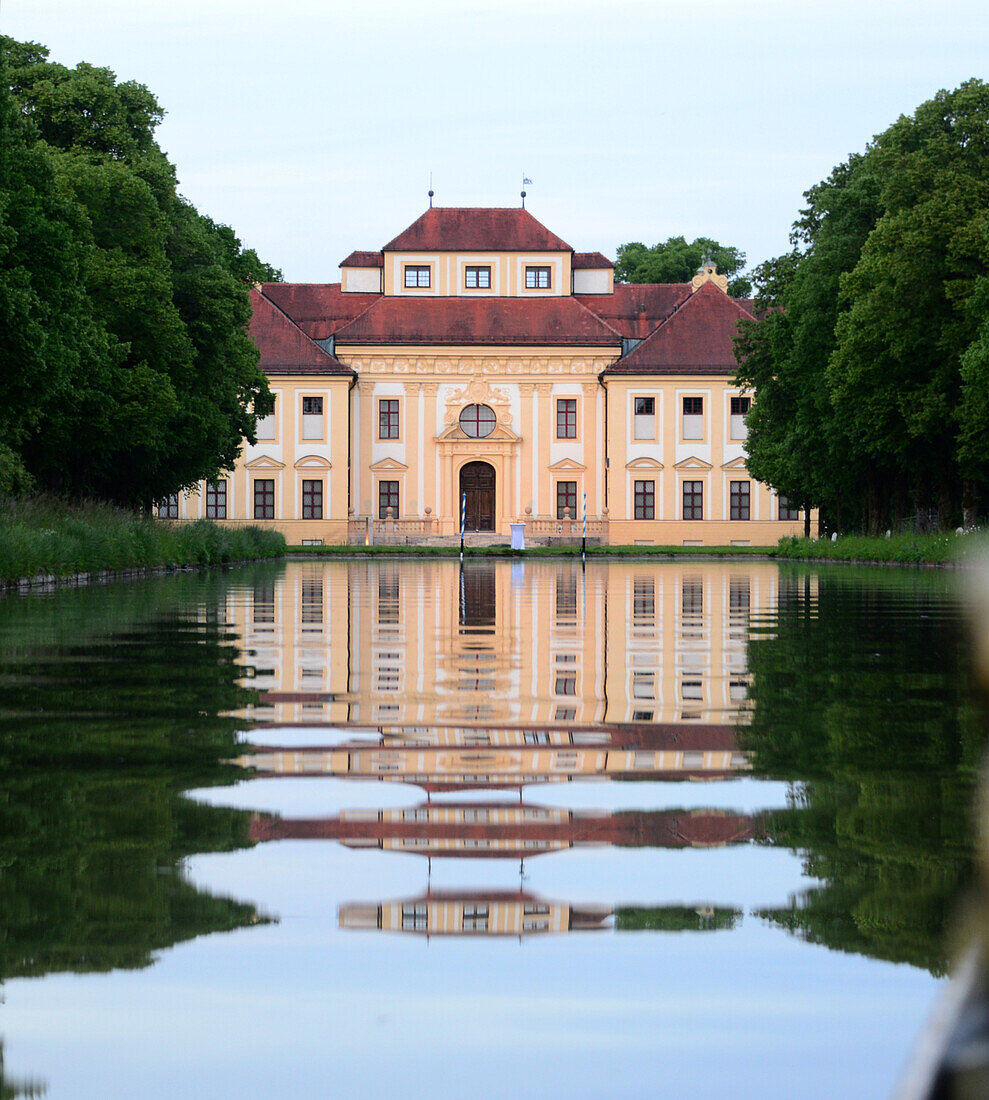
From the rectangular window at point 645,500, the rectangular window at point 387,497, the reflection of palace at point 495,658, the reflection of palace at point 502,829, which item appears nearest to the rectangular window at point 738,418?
the rectangular window at point 645,500

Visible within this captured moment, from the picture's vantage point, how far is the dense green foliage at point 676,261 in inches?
4338

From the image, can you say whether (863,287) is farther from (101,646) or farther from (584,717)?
(584,717)

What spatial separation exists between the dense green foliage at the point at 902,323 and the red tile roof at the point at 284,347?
1389 inches

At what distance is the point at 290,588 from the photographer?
1154 inches

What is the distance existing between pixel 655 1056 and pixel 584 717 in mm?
5901

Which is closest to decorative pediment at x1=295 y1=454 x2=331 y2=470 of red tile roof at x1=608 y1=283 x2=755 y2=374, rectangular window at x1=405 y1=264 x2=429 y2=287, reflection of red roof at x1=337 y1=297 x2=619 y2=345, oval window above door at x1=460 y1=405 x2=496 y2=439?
reflection of red roof at x1=337 y1=297 x2=619 y2=345

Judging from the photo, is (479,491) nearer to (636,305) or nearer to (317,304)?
(636,305)

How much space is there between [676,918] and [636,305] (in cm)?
9113

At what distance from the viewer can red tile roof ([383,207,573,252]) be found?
9075 cm

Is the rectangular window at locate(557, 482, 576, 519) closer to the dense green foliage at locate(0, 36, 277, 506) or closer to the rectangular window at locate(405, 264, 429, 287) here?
the rectangular window at locate(405, 264, 429, 287)

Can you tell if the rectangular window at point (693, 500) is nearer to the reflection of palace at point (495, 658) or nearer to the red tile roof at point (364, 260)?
the red tile roof at point (364, 260)

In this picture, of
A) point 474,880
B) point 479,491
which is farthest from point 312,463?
point 474,880

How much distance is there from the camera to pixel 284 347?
89000mm

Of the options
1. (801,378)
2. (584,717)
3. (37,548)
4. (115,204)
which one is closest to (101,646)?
(584,717)
